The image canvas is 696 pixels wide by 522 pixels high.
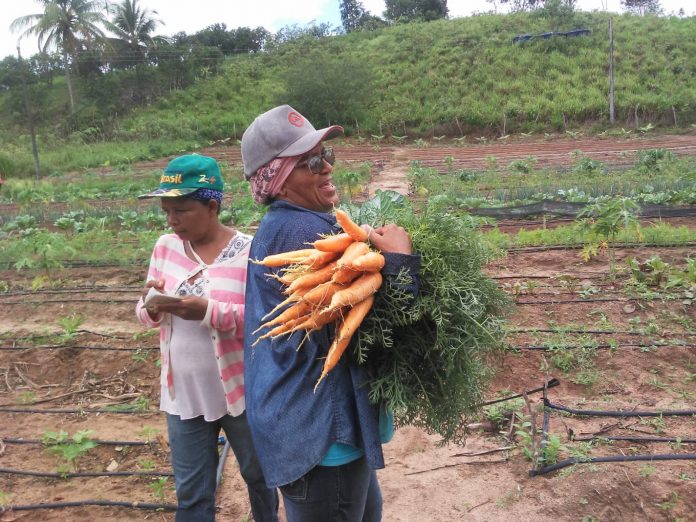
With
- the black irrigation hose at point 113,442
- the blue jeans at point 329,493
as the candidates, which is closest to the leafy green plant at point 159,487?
the black irrigation hose at point 113,442

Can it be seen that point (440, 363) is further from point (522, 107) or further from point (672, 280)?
point (522, 107)

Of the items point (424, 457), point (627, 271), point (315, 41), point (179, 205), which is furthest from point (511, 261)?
point (315, 41)

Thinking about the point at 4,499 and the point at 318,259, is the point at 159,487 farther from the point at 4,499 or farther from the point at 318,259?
the point at 318,259

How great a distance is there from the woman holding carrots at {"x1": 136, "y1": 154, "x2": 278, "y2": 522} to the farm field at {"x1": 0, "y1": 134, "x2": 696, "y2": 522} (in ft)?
2.91

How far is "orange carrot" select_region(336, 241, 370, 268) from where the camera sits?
1.44m

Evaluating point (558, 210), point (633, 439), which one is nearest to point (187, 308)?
point (633, 439)

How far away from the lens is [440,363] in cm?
160

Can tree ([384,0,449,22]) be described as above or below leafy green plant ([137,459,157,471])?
above

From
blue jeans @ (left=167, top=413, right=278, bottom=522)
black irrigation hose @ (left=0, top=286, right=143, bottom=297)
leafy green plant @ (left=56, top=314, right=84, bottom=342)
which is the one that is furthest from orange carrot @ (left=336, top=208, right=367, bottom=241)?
black irrigation hose @ (left=0, top=286, right=143, bottom=297)

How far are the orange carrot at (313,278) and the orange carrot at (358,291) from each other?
7 centimetres

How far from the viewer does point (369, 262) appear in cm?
144

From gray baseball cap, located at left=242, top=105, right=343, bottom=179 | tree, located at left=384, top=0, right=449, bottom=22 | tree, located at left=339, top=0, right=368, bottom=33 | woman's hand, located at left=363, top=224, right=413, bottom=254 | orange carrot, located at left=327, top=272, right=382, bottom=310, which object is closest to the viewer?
orange carrot, located at left=327, top=272, right=382, bottom=310

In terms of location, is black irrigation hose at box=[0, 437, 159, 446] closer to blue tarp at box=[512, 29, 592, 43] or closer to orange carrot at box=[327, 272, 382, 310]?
orange carrot at box=[327, 272, 382, 310]

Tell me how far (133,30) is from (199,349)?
119 ft
